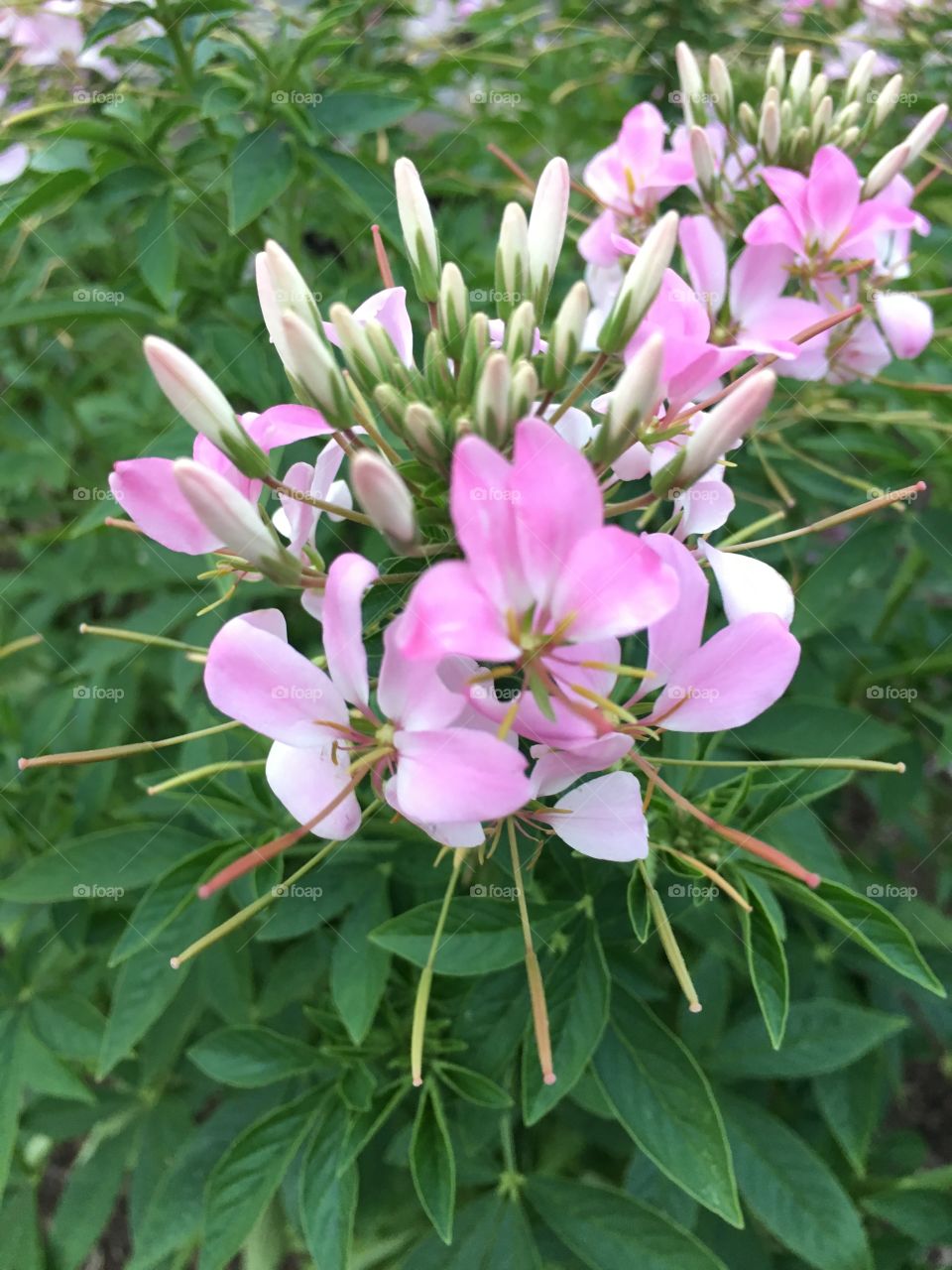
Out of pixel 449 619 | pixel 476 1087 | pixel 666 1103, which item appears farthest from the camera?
pixel 476 1087

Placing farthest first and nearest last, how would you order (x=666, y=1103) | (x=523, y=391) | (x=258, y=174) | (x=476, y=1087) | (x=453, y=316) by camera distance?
(x=258, y=174)
(x=476, y=1087)
(x=666, y=1103)
(x=453, y=316)
(x=523, y=391)

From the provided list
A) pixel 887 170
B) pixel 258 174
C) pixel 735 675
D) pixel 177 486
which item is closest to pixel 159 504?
pixel 177 486

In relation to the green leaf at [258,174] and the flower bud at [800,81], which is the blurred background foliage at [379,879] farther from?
the flower bud at [800,81]

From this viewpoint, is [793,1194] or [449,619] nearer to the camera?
[449,619]

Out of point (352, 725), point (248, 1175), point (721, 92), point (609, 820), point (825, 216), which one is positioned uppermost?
point (721, 92)

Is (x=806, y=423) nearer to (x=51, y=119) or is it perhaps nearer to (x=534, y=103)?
(x=534, y=103)

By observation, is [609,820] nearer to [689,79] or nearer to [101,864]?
[101,864]

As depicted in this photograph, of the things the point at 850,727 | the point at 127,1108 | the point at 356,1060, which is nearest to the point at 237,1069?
the point at 356,1060
